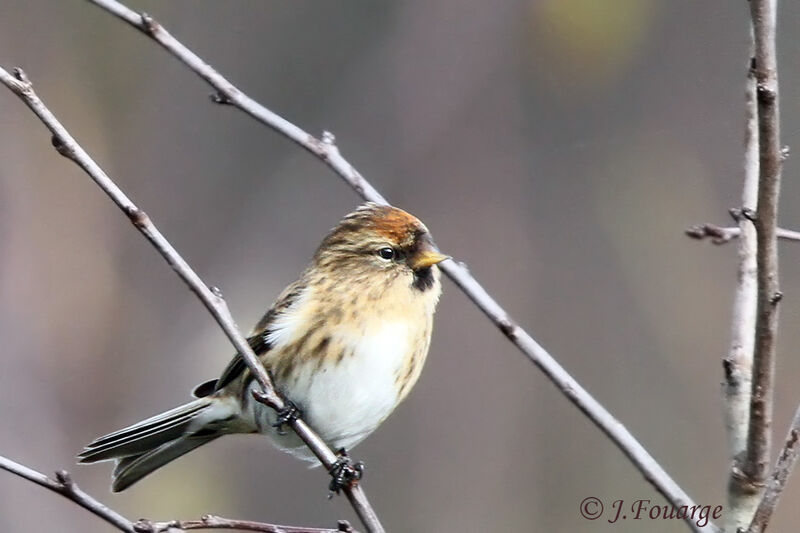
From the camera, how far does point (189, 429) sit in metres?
4.12

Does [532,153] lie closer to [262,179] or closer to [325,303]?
[262,179]

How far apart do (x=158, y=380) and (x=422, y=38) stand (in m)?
2.84

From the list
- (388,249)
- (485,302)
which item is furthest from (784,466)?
(388,249)

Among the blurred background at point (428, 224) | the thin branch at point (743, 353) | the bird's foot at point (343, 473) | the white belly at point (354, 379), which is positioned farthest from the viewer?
the blurred background at point (428, 224)

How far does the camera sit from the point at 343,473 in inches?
135

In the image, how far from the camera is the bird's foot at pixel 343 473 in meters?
3.26

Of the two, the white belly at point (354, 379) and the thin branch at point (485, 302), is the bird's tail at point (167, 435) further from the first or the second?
the thin branch at point (485, 302)

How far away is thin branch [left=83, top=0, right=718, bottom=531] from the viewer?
289 centimetres

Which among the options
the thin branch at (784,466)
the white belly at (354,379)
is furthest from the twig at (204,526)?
the thin branch at (784,466)

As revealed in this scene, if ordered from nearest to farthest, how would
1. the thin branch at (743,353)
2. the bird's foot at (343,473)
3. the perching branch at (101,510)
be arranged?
1. the perching branch at (101,510)
2. the thin branch at (743,353)
3. the bird's foot at (343,473)

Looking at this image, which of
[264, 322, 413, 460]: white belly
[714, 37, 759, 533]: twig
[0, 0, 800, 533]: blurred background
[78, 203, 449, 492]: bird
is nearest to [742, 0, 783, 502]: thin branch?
[714, 37, 759, 533]: twig

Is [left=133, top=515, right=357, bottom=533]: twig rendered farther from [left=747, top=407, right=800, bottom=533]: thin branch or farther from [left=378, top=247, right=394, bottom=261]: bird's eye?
[left=378, top=247, right=394, bottom=261]: bird's eye

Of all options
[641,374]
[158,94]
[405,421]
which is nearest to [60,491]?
[405,421]

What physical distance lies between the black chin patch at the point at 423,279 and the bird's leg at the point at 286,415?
1.84 ft
